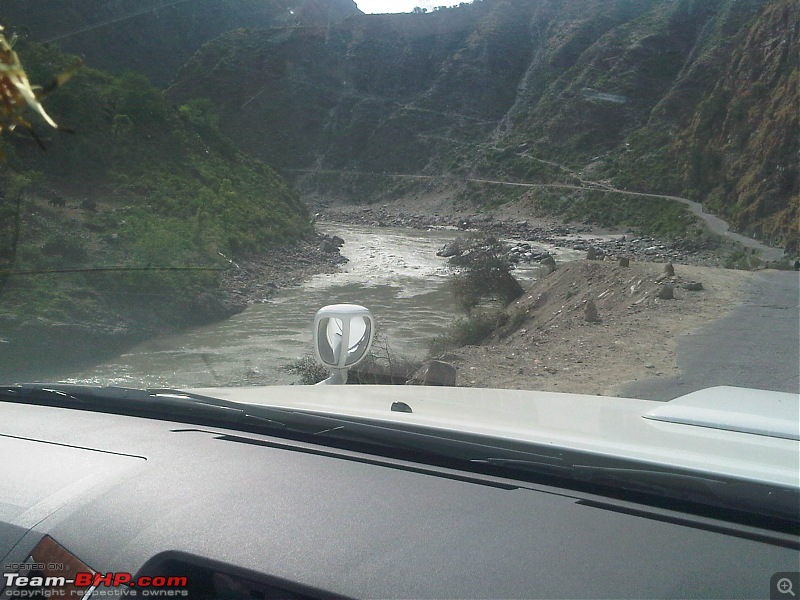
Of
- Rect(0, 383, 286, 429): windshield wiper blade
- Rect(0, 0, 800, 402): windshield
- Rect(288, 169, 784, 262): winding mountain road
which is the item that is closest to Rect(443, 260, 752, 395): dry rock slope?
Rect(0, 0, 800, 402): windshield

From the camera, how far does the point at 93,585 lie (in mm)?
1717

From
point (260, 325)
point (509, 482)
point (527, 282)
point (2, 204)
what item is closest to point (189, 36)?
point (527, 282)

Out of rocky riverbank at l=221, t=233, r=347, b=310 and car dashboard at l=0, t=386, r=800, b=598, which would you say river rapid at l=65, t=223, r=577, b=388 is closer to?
rocky riverbank at l=221, t=233, r=347, b=310

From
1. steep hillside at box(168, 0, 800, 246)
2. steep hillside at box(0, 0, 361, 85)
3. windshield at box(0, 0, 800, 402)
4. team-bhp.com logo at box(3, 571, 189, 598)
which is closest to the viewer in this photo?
team-bhp.com logo at box(3, 571, 189, 598)

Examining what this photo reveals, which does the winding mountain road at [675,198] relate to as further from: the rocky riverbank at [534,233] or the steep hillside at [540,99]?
the rocky riverbank at [534,233]

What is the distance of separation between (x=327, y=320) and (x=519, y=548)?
1.88 m

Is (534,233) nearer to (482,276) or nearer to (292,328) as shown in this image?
(482,276)

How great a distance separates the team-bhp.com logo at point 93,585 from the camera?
1.71 meters

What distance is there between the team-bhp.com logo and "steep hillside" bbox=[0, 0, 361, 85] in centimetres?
500

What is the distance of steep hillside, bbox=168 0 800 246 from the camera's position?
2158 cm

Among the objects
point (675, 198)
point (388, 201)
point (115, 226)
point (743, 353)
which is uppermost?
point (115, 226)

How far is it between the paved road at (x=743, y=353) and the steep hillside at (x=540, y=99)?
907cm

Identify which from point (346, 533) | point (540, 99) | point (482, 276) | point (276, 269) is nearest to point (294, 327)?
point (276, 269)

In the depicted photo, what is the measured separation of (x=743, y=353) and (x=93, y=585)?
24.7 feet
